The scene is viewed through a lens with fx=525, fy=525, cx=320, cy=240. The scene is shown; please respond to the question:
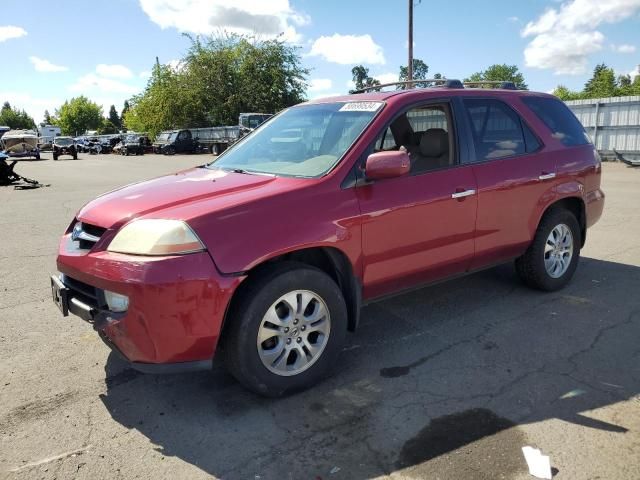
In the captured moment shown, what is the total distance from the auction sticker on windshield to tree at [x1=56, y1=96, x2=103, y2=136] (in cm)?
11336

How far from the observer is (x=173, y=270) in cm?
269

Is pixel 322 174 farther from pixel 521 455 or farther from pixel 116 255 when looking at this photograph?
pixel 521 455

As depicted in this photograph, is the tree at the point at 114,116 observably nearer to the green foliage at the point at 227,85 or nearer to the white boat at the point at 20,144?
the green foliage at the point at 227,85

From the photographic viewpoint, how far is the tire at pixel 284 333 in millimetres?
2904

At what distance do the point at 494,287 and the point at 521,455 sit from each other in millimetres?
2711

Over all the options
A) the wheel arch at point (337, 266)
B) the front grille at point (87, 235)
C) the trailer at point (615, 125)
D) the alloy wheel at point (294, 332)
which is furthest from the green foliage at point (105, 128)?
the alloy wheel at point (294, 332)

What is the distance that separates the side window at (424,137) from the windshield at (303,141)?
29 cm

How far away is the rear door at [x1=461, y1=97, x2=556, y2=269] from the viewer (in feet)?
13.5

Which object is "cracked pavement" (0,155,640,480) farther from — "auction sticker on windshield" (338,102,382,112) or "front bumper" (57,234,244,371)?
"auction sticker on windshield" (338,102,382,112)

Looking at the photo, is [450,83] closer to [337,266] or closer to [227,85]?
[337,266]

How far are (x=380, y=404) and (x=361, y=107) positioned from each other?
6.80ft

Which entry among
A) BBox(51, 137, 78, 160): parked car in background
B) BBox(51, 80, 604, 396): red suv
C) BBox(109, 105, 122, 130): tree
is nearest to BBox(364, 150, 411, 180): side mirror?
BBox(51, 80, 604, 396): red suv

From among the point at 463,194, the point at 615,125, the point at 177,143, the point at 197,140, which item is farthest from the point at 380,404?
the point at 197,140

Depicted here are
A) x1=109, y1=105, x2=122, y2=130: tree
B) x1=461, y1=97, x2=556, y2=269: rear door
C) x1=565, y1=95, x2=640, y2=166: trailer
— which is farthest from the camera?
x1=109, y1=105, x2=122, y2=130: tree
